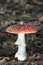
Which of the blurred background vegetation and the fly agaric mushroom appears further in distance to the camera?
the blurred background vegetation

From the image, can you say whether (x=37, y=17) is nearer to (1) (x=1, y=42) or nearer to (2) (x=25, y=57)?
(1) (x=1, y=42)

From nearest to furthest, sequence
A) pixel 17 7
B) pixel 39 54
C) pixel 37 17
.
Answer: pixel 39 54
pixel 37 17
pixel 17 7

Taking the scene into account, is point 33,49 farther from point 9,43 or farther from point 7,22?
point 7,22

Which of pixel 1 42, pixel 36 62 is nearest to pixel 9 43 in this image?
pixel 1 42

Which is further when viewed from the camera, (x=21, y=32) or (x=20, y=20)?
(x=20, y=20)

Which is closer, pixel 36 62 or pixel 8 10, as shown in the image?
pixel 36 62

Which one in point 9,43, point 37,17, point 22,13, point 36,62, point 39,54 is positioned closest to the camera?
point 36,62

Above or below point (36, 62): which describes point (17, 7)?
above

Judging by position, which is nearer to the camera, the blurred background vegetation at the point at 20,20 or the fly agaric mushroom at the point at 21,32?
the fly agaric mushroom at the point at 21,32
